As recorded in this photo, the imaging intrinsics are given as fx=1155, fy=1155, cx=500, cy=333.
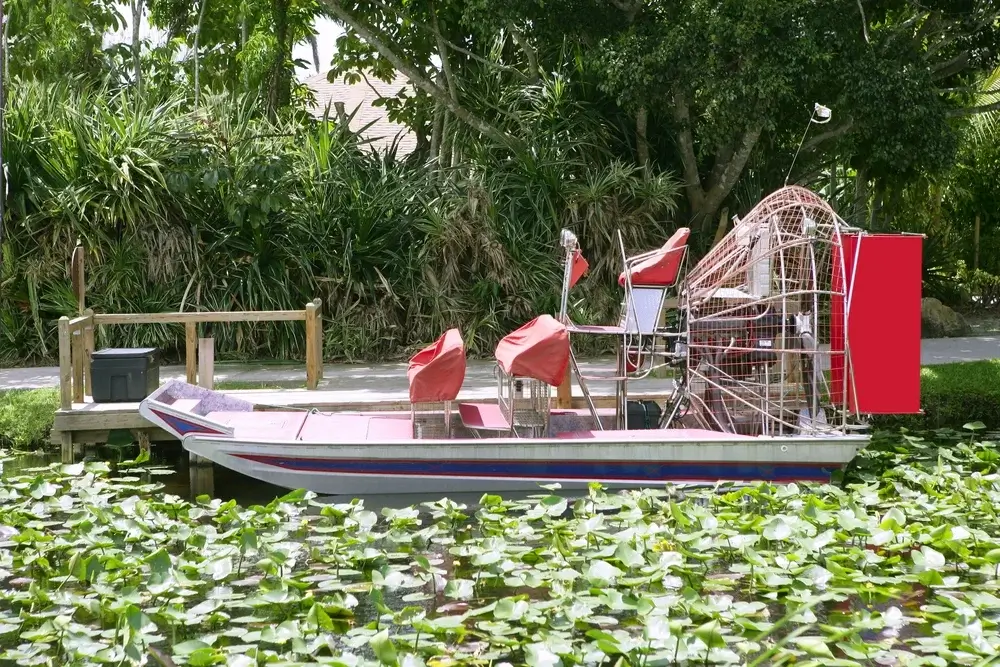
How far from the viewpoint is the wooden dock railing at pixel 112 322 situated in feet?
36.9

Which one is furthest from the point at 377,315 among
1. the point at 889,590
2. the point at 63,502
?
the point at 889,590

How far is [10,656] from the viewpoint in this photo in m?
5.89

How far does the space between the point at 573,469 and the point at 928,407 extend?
16.1ft

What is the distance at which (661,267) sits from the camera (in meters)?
10.0

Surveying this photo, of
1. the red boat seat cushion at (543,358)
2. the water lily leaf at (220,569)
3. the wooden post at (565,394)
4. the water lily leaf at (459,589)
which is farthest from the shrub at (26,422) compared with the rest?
the water lily leaf at (459,589)

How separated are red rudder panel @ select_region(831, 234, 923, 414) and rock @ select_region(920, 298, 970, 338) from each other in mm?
9458

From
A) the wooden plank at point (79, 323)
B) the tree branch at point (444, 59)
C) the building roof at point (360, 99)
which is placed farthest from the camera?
the building roof at point (360, 99)

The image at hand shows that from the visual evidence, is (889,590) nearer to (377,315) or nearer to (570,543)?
(570,543)

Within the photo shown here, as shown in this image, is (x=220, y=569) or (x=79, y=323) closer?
(x=220, y=569)

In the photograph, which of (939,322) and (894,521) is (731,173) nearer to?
(939,322)

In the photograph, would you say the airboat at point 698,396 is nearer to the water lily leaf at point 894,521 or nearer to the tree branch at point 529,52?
the water lily leaf at point 894,521

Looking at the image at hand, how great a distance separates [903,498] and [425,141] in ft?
44.6

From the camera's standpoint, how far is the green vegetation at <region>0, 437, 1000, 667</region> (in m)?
5.80

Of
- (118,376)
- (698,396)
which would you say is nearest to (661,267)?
(698,396)
